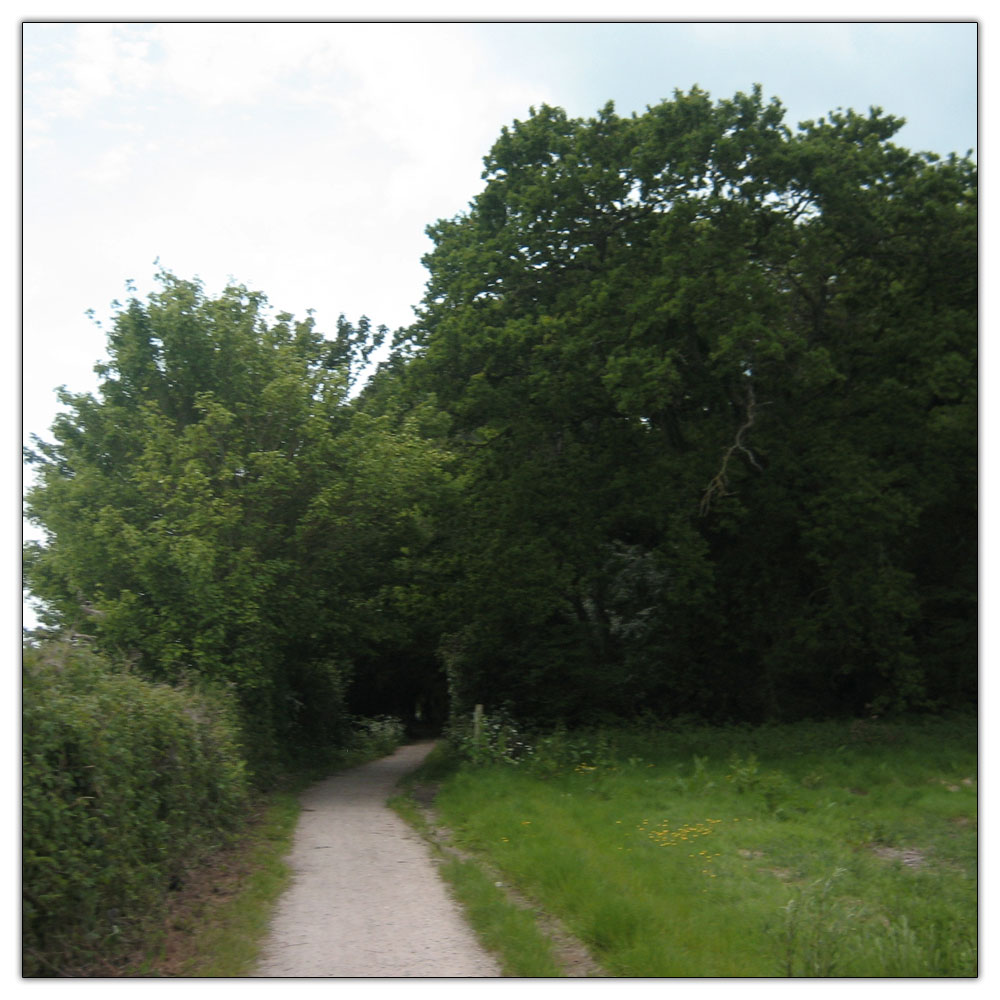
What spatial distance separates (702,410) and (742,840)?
33.5 ft

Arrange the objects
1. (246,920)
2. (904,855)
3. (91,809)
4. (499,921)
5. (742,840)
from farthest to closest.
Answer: (742,840)
(904,855)
(246,920)
(499,921)
(91,809)

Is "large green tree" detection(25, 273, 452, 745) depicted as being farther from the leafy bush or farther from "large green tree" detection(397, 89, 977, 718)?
the leafy bush

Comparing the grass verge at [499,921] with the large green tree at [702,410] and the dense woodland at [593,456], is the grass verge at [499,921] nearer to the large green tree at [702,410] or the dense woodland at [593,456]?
the dense woodland at [593,456]

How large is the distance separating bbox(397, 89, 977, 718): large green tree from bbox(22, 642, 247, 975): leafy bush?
9657mm

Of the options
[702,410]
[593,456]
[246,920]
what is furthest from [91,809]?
[702,410]

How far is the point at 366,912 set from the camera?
25.7 feet

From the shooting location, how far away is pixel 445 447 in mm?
19547

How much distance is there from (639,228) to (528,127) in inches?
136

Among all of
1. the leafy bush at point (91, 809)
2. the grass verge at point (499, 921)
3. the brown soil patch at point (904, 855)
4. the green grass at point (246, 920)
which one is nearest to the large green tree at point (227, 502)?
the green grass at point (246, 920)

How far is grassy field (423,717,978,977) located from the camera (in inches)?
241

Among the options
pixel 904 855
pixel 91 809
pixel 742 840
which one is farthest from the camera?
pixel 742 840

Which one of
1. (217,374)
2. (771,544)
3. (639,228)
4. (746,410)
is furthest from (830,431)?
(217,374)

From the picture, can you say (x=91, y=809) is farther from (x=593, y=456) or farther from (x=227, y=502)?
(x=593, y=456)

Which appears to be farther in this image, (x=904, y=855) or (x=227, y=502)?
(x=227, y=502)
